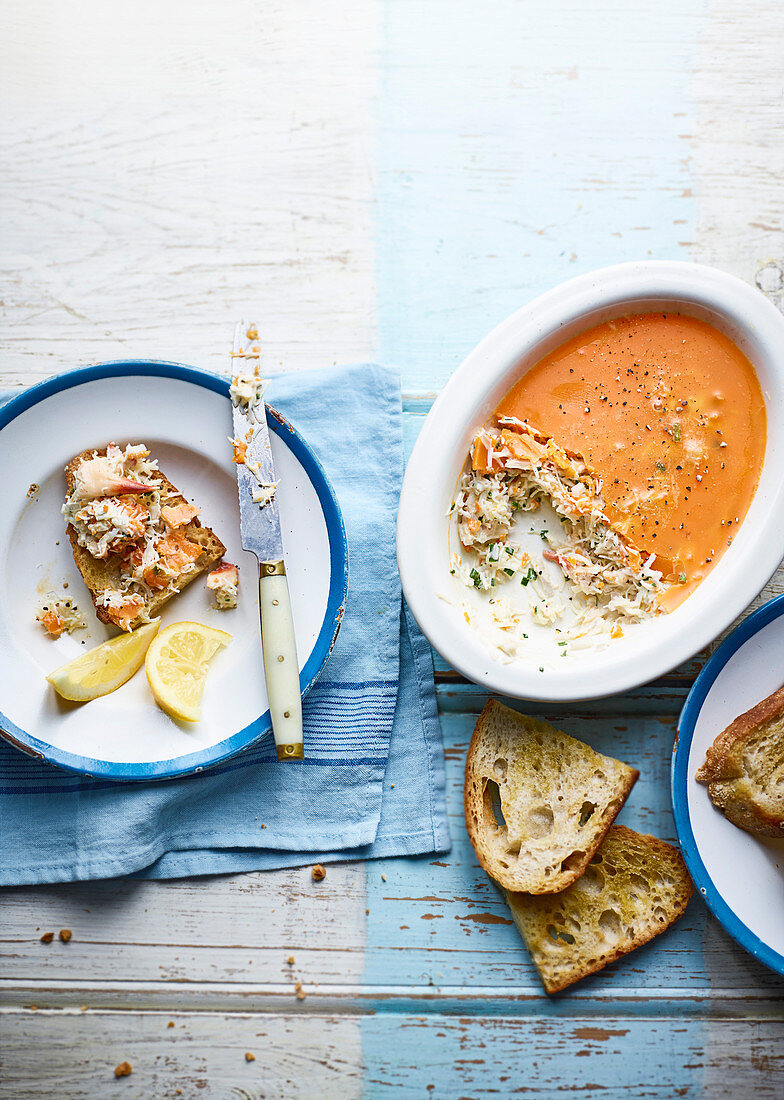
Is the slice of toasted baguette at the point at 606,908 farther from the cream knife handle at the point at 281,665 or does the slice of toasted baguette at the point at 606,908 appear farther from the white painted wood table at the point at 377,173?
the cream knife handle at the point at 281,665

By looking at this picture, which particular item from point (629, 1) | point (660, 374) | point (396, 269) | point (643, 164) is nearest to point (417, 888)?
point (660, 374)

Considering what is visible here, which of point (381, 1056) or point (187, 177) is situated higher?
point (187, 177)

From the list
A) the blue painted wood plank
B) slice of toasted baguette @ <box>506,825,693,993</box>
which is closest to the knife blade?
slice of toasted baguette @ <box>506,825,693,993</box>

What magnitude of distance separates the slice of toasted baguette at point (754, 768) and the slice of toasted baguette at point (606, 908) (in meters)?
0.25

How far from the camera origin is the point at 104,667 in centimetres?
193

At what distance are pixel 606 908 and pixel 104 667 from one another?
1.56 meters

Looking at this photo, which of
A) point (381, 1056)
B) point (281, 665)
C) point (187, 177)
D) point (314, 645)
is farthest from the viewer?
point (187, 177)

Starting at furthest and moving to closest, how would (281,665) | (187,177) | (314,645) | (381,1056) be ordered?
(187,177), (381,1056), (314,645), (281,665)

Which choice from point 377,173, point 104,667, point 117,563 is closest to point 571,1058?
point 104,667

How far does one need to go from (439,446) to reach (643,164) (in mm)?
1203

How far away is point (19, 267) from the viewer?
2.15 metres

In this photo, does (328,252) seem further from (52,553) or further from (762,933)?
(762,933)

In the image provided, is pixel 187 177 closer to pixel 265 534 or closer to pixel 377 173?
pixel 377 173

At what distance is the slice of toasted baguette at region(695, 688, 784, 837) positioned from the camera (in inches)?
74.7
